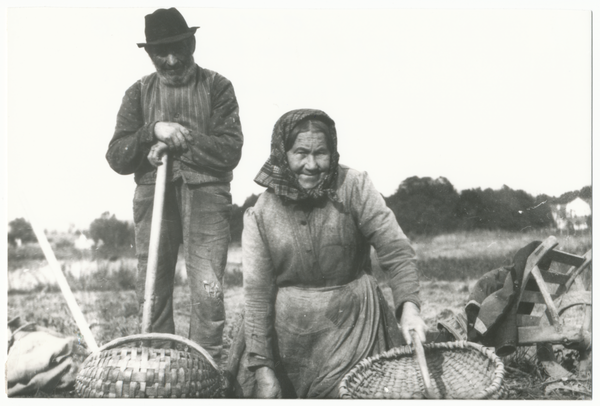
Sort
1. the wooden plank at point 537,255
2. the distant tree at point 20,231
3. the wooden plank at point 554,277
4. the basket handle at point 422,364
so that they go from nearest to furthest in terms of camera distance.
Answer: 1. the basket handle at point 422,364
2. the wooden plank at point 537,255
3. the wooden plank at point 554,277
4. the distant tree at point 20,231

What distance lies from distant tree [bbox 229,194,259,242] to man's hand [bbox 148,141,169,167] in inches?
25.6

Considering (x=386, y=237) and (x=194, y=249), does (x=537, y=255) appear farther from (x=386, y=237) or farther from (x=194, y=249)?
(x=194, y=249)

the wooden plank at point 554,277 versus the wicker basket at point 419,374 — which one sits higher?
the wooden plank at point 554,277

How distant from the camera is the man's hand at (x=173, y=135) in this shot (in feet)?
19.7

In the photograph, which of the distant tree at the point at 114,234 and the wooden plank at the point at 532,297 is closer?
the wooden plank at the point at 532,297

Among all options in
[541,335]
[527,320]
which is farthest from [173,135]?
[541,335]

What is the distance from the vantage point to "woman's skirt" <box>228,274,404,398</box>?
5617 millimetres

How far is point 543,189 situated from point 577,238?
0.45 meters

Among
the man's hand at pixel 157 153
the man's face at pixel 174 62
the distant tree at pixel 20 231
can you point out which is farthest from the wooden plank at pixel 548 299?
A: the distant tree at pixel 20 231

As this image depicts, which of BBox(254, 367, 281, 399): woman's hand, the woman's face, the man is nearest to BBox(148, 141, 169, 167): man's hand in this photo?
the man

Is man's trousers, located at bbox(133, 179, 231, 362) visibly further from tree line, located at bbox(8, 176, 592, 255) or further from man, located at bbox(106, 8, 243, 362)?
tree line, located at bbox(8, 176, 592, 255)

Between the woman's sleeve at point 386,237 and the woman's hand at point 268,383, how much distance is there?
949 millimetres

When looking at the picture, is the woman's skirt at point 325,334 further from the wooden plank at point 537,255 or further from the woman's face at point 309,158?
the wooden plank at point 537,255

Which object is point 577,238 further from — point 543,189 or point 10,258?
point 10,258
